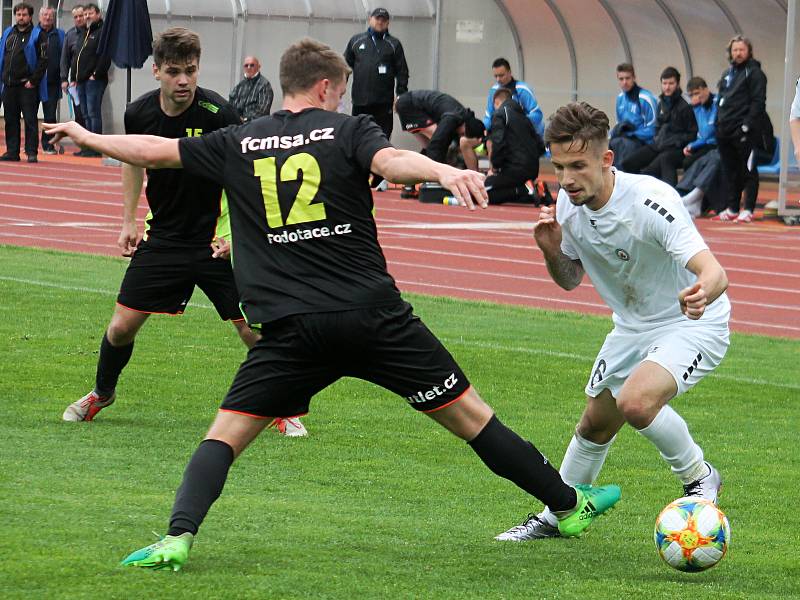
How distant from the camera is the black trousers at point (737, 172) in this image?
2019 cm

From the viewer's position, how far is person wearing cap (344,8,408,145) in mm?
24109

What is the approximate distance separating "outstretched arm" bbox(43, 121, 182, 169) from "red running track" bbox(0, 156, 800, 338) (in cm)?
840

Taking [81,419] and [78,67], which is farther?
[78,67]

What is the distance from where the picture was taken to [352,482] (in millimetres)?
7105

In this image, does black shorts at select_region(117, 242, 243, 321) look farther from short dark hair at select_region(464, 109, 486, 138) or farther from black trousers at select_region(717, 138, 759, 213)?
short dark hair at select_region(464, 109, 486, 138)

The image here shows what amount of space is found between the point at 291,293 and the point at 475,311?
8.00 meters

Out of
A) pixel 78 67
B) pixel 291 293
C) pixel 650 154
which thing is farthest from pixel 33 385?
pixel 78 67

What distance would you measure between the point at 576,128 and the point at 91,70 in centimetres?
2232

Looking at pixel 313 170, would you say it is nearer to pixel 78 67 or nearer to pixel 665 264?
pixel 665 264

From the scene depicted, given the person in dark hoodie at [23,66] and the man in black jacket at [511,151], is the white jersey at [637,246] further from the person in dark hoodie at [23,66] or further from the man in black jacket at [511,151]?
the person in dark hoodie at [23,66]

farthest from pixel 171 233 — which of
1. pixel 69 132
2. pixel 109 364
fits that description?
pixel 69 132

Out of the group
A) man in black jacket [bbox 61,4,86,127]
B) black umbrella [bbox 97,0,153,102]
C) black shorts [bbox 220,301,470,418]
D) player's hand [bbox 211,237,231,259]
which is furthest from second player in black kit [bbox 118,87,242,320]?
man in black jacket [bbox 61,4,86,127]

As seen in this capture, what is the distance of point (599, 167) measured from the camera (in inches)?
235

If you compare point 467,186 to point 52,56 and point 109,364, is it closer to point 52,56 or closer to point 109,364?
point 109,364
